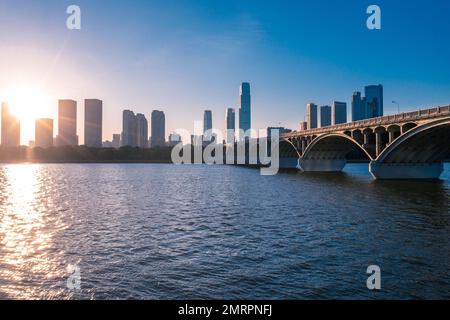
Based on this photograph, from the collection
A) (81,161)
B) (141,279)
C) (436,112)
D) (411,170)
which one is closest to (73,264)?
(141,279)

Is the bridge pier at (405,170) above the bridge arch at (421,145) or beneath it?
beneath

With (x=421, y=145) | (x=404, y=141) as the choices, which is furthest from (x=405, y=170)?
(x=404, y=141)

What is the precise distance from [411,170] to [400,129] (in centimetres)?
1080

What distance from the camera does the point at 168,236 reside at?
21469 mm

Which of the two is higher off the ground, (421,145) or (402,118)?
(402,118)

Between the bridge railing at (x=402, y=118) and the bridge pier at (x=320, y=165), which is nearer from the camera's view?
the bridge railing at (x=402, y=118)

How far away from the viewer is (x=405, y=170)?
206ft

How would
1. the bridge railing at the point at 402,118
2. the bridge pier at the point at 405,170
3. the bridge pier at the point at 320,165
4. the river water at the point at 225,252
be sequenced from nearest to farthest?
the river water at the point at 225,252 → the bridge railing at the point at 402,118 → the bridge pier at the point at 405,170 → the bridge pier at the point at 320,165

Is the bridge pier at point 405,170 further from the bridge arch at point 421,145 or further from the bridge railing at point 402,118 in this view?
the bridge railing at point 402,118

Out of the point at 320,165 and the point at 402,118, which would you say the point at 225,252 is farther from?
the point at 320,165

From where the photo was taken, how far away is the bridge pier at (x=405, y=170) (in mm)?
62875

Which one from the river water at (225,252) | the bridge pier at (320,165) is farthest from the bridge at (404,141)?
the river water at (225,252)

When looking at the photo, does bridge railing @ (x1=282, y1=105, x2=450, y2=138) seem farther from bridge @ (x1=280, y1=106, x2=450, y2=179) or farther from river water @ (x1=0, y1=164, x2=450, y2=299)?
river water @ (x1=0, y1=164, x2=450, y2=299)

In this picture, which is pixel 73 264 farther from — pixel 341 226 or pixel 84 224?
pixel 341 226
